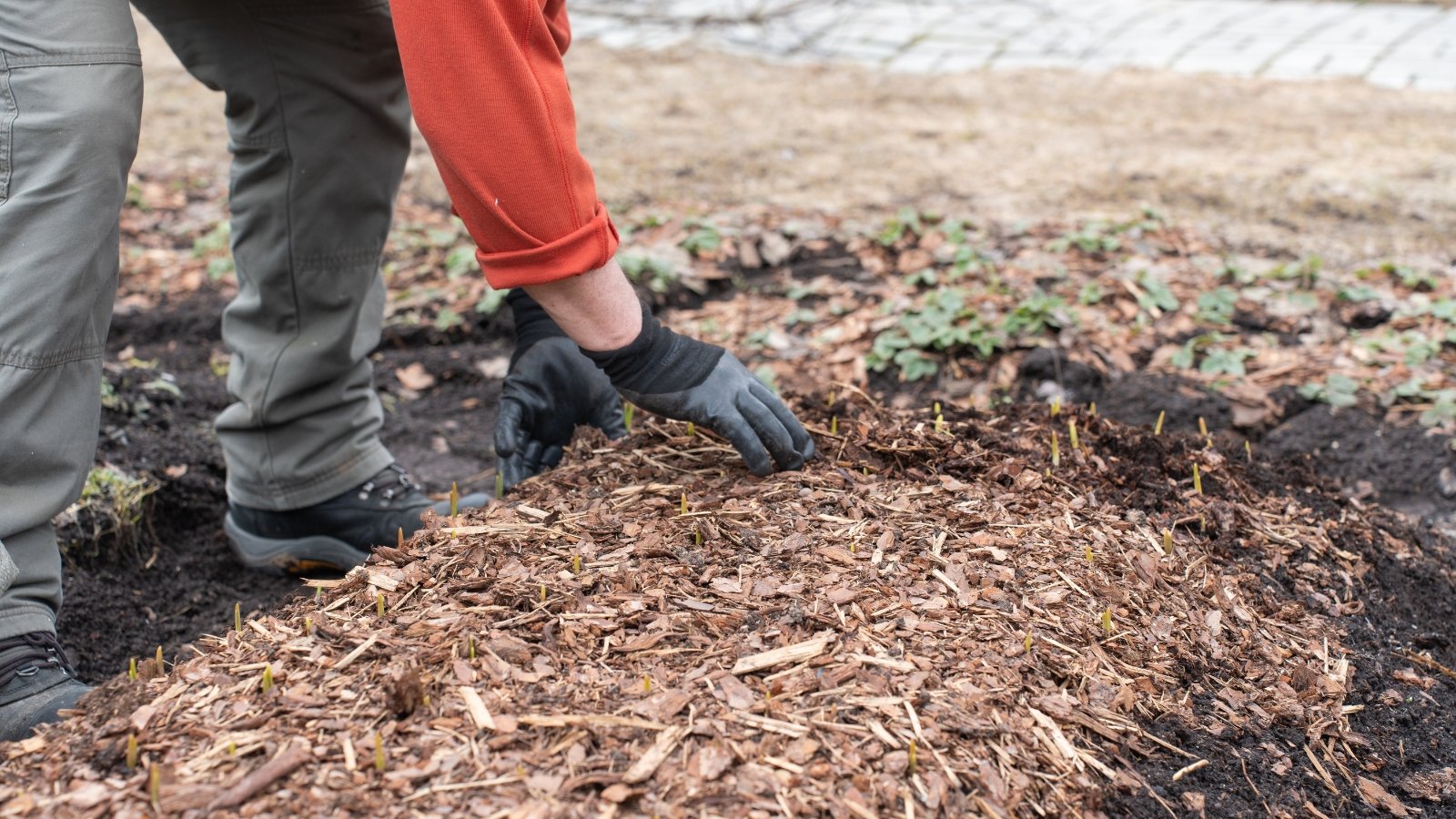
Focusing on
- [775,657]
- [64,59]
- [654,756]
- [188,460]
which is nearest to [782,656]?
[775,657]

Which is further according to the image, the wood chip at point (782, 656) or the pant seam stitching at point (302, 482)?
the pant seam stitching at point (302, 482)

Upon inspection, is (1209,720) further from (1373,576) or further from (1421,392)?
(1421,392)

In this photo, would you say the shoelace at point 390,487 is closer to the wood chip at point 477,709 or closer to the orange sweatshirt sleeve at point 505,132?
the orange sweatshirt sleeve at point 505,132

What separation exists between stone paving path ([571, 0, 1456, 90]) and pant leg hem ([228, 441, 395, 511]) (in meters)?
5.84

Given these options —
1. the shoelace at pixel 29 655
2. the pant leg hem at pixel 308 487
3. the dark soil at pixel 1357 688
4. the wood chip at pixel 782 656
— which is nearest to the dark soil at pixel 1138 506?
the dark soil at pixel 1357 688

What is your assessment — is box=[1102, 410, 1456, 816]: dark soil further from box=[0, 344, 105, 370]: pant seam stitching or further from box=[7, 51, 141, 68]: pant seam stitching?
box=[7, 51, 141, 68]: pant seam stitching

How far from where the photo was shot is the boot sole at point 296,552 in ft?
10.8

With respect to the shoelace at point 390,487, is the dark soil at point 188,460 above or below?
below

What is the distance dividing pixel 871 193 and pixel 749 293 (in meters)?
1.33

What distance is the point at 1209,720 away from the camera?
2098mm

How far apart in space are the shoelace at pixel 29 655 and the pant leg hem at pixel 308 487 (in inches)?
37.0

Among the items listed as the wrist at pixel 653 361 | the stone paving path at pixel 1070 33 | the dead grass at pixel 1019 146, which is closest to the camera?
the wrist at pixel 653 361

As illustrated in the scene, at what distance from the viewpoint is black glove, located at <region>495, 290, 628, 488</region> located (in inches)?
114

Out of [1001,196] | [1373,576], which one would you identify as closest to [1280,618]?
[1373,576]
